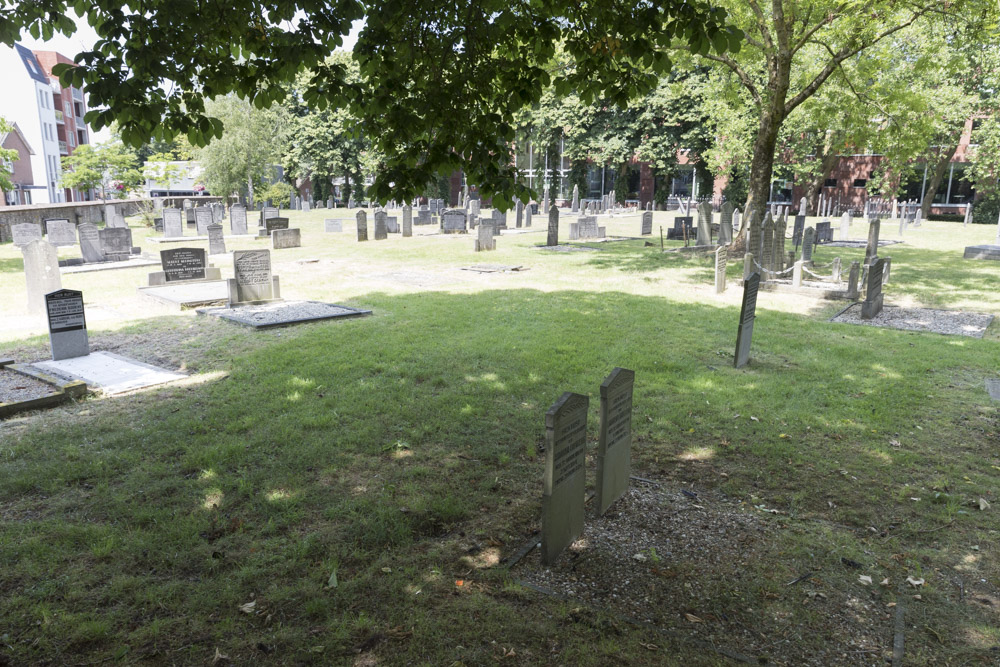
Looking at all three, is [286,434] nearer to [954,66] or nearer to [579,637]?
[579,637]

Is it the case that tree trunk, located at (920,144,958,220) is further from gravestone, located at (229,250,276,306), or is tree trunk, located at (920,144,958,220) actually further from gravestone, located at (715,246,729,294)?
gravestone, located at (229,250,276,306)

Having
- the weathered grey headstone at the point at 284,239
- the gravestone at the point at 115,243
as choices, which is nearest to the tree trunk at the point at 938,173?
the weathered grey headstone at the point at 284,239

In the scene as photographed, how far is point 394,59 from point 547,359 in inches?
173

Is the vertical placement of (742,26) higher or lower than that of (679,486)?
higher

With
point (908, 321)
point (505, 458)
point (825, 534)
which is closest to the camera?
point (825, 534)

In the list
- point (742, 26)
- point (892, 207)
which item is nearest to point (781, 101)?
point (742, 26)

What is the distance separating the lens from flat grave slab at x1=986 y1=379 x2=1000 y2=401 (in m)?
7.86

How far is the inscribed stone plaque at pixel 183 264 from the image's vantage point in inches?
573

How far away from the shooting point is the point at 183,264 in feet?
48.6

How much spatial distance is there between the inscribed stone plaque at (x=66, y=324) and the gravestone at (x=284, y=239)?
14.8m

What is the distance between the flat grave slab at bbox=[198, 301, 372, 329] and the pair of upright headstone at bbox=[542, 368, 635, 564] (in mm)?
7357

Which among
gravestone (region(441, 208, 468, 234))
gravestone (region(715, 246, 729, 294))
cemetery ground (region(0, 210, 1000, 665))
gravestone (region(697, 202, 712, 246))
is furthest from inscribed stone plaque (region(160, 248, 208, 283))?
gravestone (region(441, 208, 468, 234))

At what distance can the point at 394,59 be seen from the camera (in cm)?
613

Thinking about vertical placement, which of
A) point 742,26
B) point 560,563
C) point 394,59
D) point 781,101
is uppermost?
point 742,26
